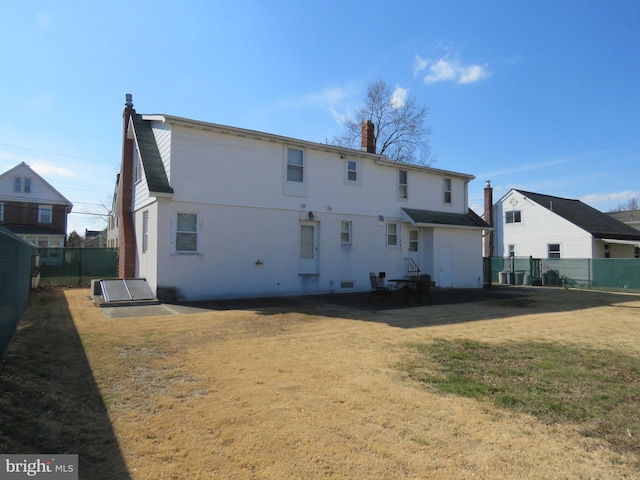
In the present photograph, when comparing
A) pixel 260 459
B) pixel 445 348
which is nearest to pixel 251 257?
pixel 445 348

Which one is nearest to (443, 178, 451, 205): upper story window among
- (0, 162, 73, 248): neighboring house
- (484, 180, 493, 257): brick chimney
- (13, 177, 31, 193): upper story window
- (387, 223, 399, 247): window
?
(387, 223, 399, 247): window

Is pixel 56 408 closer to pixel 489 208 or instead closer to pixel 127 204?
pixel 127 204

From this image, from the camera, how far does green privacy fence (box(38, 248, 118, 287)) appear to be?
20578mm

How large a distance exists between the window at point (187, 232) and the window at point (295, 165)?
415 centimetres

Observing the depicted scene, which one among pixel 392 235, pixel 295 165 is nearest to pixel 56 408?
pixel 295 165

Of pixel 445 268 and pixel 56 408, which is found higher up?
pixel 445 268

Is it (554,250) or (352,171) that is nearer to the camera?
(352,171)

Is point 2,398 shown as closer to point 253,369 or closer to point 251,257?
point 253,369

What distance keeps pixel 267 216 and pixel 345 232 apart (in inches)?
153

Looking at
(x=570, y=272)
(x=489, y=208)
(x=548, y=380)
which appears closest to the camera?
(x=548, y=380)

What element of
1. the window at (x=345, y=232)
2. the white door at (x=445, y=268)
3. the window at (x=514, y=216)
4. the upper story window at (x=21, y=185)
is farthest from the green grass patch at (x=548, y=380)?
the upper story window at (x=21, y=185)

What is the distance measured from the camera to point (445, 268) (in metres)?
20.3

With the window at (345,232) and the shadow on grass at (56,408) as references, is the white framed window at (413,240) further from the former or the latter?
the shadow on grass at (56,408)

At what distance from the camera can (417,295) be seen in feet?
48.5
